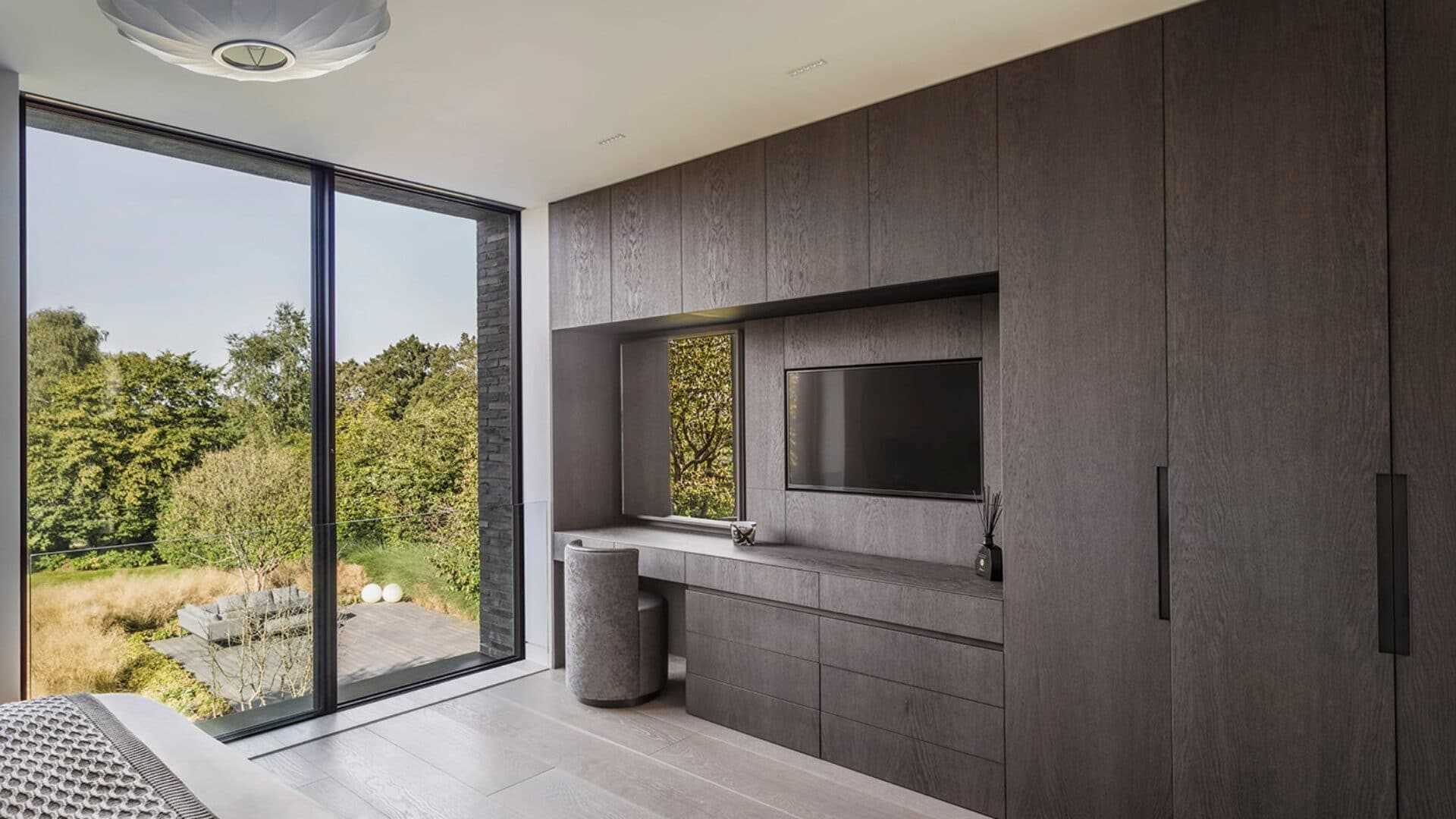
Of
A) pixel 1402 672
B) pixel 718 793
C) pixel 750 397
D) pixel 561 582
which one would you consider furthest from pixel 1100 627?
pixel 561 582

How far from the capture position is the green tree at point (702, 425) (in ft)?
14.3

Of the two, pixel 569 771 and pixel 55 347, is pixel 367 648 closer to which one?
pixel 569 771

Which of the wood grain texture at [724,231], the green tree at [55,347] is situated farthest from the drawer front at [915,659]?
the green tree at [55,347]

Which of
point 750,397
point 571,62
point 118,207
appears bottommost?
point 750,397

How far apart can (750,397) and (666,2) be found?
2.20m

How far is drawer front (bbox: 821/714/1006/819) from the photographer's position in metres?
2.85

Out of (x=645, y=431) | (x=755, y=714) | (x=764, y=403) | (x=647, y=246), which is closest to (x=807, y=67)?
(x=647, y=246)

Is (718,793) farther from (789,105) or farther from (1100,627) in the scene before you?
(789,105)

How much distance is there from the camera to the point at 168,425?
136 inches

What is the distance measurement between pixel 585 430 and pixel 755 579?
1.65 meters

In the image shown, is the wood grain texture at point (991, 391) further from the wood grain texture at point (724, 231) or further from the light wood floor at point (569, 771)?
the light wood floor at point (569, 771)

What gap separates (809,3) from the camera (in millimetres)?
2441

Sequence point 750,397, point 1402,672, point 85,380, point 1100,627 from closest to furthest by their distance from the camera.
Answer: point 1402,672 → point 1100,627 → point 85,380 → point 750,397

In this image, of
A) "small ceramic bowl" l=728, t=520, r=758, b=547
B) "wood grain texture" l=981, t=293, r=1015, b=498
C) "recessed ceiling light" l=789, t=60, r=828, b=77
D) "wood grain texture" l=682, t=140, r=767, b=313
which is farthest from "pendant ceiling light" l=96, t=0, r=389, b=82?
"small ceramic bowl" l=728, t=520, r=758, b=547
